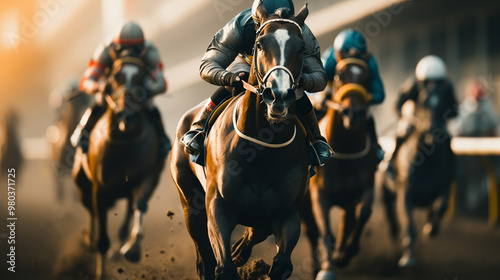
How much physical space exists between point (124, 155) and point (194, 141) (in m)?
3.35

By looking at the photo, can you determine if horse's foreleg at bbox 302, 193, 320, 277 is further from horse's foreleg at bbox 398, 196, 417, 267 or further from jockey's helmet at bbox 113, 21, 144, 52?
jockey's helmet at bbox 113, 21, 144, 52

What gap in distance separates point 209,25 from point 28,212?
1224 cm

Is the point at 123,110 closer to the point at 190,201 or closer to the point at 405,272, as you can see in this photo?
the point at 190,201

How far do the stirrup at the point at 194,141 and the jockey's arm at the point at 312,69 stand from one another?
77 centimetres

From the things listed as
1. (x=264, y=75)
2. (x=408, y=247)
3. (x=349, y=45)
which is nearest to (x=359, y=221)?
(x=349, y=45)

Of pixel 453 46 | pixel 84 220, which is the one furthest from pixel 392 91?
pixel 84 220

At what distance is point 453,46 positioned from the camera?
17328mm

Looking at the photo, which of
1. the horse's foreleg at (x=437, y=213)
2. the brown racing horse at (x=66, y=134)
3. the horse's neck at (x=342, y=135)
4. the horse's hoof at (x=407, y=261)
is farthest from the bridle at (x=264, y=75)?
the brown racing horse at (x=66, y=134)

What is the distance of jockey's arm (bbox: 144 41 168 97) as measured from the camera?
334 inches

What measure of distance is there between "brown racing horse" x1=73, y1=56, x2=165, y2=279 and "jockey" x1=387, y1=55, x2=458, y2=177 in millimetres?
3375

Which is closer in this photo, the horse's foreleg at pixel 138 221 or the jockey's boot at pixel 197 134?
the jockey's boot at pixel 197 134

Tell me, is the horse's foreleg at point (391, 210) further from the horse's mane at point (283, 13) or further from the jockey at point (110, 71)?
the horse's mane at point (283, 13)

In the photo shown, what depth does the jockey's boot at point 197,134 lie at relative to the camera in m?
5.03

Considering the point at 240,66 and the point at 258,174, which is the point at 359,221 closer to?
the point at 240,66
